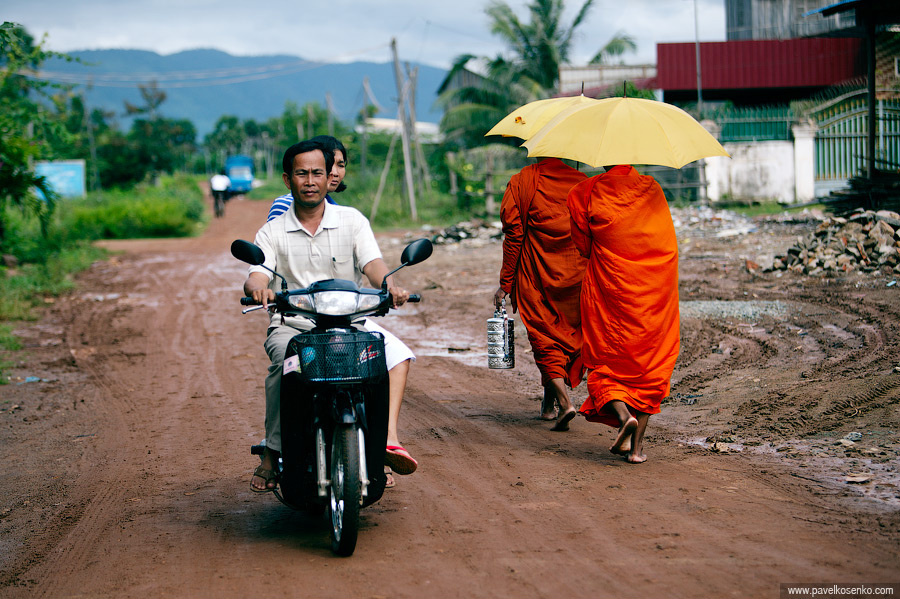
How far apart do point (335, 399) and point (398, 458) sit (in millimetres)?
460

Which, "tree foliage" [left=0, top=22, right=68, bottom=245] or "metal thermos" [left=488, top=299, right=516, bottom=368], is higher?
"tree foliage" [left=0, top=22, right=68, bottom=245]

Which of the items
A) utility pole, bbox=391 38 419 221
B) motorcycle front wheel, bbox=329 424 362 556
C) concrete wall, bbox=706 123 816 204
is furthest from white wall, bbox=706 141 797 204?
motorcycle front wheel, bbox=329 424 362 556

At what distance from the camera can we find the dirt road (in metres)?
3.51

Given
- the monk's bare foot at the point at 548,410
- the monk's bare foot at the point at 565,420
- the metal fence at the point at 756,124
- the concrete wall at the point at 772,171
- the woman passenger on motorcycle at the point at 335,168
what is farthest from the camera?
the metal fence at the point at 756,124

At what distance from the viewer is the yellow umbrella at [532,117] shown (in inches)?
246

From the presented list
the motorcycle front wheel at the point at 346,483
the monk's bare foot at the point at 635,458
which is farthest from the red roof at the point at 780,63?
the motorcycle front wheel at the point at 346,483

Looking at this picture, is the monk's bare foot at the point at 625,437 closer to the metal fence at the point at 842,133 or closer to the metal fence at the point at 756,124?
the metal fence at the point at 842,133

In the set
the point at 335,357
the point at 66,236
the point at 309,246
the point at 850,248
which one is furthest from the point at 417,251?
the point at 66,236

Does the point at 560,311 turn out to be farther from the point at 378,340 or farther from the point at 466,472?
the point at 378,340

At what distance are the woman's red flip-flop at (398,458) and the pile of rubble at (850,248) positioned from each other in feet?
27.4

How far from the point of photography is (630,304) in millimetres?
5133

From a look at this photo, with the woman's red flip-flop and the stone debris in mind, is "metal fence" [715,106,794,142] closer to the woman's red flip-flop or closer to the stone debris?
the stone debris

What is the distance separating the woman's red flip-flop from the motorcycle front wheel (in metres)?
0.32

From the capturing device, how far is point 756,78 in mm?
28141
